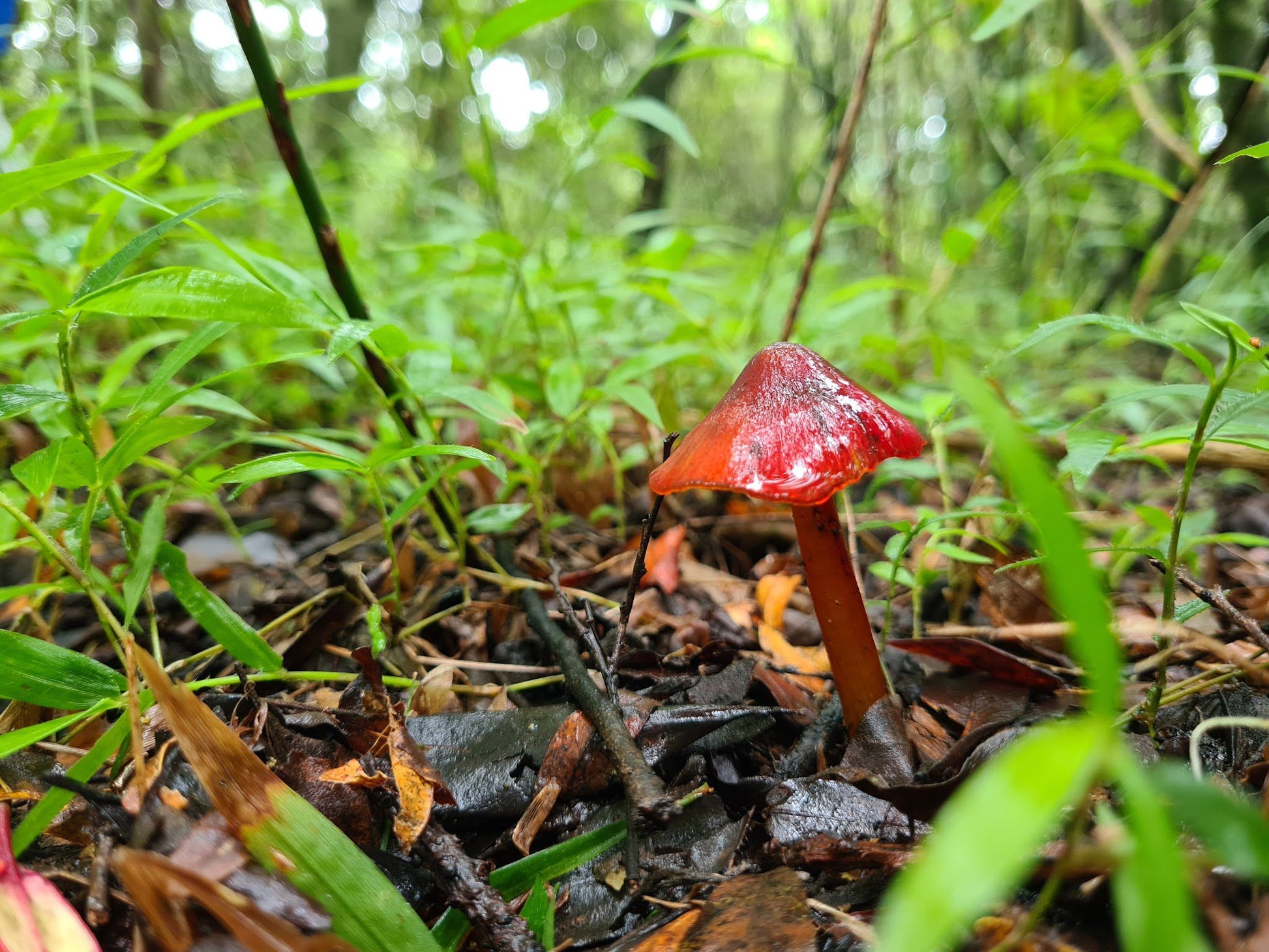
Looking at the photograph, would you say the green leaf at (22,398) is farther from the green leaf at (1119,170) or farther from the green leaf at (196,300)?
the green leaf at (1119,170)

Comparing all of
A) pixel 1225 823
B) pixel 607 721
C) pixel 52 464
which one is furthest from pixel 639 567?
pixel 52 464

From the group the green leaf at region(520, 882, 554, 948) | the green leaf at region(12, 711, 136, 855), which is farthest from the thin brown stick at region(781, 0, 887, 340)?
the green leaf at region(12, 711, 136, 855)

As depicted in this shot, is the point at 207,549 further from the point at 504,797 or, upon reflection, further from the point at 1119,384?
the point at 1119,384

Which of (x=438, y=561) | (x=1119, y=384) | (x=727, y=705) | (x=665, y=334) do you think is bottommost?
(x=727, y=705)

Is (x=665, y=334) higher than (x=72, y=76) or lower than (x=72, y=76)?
lower

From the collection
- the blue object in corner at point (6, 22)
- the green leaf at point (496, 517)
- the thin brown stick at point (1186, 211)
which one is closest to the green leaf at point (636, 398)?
the green leaf at point (496, 517)

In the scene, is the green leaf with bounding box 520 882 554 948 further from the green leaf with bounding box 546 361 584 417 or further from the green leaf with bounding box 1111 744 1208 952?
the green leaf with bounding box 546 361 584 417

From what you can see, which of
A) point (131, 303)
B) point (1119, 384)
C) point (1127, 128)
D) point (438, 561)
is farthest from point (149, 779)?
point (1127, 128)

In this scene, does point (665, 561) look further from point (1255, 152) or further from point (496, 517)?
point (1255, 152)
